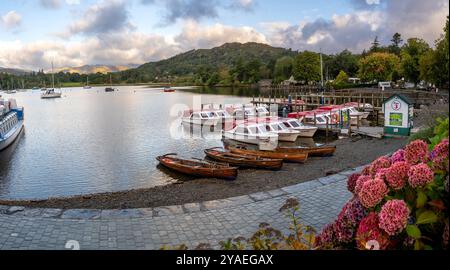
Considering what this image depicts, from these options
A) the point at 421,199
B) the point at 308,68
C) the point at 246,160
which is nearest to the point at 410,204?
the point at 421,199

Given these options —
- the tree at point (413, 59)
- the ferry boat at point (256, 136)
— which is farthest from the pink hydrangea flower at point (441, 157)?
the tree at point (413, 59)

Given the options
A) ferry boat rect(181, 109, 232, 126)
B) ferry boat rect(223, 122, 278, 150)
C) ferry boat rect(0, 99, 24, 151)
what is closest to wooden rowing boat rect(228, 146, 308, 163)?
ferry boat rect(223, 122, 278, 150)

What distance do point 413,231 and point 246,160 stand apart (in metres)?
17.1

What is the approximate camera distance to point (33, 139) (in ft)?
127

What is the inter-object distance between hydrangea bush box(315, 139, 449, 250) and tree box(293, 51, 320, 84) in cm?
10574

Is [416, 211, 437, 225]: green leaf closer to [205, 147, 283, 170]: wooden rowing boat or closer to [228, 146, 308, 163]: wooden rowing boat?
[205, 147, 283, 170]: wooden rowing boat

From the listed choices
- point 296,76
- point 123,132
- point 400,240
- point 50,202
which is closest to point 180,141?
point 123,132

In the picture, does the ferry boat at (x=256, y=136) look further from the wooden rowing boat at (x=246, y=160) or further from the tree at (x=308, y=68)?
the tree at (x=308, y=68)

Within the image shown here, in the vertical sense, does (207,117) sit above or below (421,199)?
below

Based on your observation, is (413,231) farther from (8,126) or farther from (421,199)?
(8,126)

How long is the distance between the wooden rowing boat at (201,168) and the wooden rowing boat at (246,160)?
187 cm

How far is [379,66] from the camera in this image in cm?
7962

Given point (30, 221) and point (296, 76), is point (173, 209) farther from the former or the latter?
point (296, 76)

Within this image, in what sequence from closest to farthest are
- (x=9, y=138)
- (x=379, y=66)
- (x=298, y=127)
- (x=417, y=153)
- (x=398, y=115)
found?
(x=417, y=153)
(x=398, y=115)
(x=298, y=127)
(x=9, y=138)
(x=379, y=66)
